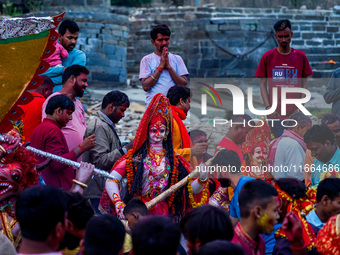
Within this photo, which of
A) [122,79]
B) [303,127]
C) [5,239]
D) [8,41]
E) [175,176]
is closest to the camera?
[5,239]

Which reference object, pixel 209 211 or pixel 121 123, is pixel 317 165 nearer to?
pixel 209 211

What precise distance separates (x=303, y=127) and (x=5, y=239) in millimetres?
3504

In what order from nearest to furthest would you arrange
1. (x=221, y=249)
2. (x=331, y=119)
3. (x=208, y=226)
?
1. (x=221, y=249)
2. (x=208, y=226)
3. (x=331, y=119)

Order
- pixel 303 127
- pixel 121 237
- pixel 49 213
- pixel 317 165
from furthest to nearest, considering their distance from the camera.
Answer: pixel 303 127 < pixel 317 165 < pixel 121 237 < pixel 49 213

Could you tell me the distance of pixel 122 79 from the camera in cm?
1431

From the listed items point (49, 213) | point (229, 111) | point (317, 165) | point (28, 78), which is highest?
point (28, 78)

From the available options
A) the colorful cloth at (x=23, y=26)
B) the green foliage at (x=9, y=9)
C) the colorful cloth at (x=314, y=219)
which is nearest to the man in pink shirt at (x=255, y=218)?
the colorful cloth at (x=314, y=219)

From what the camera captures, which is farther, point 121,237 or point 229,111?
point 229,111

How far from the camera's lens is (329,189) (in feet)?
14.5

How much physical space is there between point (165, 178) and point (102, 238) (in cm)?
189

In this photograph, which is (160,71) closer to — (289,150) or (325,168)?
(289,150)

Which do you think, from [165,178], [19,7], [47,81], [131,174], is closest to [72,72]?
[47,81]

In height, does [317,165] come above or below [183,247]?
above

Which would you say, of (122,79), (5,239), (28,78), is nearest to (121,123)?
(122,79)
